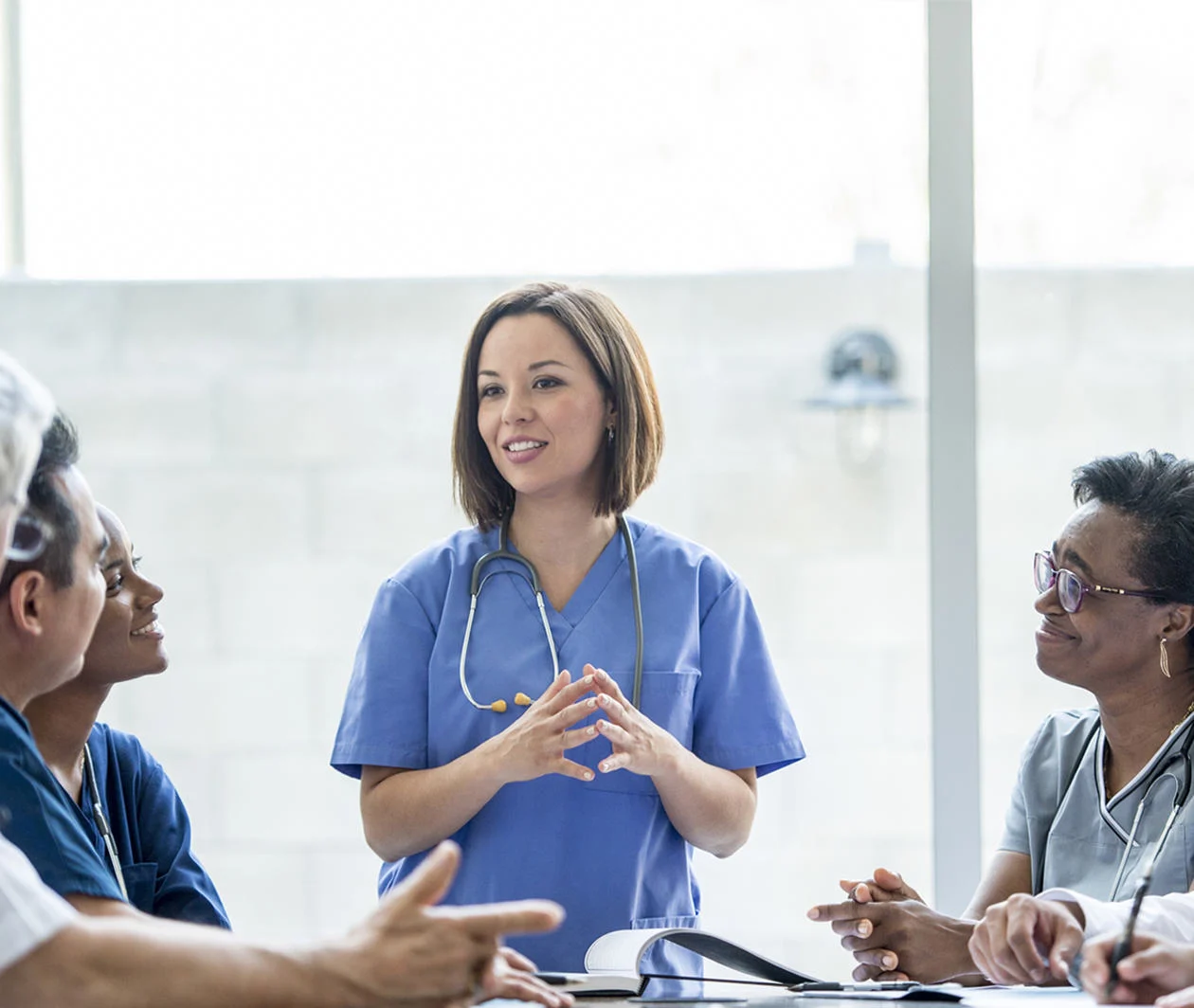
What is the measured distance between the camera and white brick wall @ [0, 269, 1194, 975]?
306 cm

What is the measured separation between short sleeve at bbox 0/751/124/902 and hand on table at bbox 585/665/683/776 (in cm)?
64

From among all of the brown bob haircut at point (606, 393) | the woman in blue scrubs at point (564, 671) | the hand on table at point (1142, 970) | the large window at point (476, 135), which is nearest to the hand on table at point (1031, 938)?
the hand on table at point (1142, 970)

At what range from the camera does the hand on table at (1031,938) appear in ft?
4.64

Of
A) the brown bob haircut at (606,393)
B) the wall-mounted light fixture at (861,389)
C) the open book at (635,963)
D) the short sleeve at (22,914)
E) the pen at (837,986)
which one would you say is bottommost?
the pen at (837,986)

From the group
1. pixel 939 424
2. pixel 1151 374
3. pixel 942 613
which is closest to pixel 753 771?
pixel 942 613

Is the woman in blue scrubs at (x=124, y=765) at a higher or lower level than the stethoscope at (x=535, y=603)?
lower

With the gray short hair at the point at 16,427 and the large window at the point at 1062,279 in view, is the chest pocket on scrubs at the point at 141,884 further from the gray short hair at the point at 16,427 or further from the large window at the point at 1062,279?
the large window at the point at 1062,279

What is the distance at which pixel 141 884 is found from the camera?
5.19ft

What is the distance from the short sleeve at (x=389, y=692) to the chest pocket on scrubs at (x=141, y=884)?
0.33m

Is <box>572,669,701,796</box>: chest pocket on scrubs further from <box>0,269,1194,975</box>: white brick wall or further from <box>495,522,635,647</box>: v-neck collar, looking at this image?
<box>0,269,1194,975</box>: white brick wall

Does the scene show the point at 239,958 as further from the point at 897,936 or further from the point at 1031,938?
the point at 897,936

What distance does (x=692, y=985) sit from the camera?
1561 millimetres

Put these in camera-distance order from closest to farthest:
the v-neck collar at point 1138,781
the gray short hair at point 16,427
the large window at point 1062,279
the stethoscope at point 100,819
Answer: the gray short hair at point 16,427, the stethoscope at point 100,819, the v-neck collar at point 1138,781, the large window at point 1062,279

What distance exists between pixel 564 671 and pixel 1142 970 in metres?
0.77
